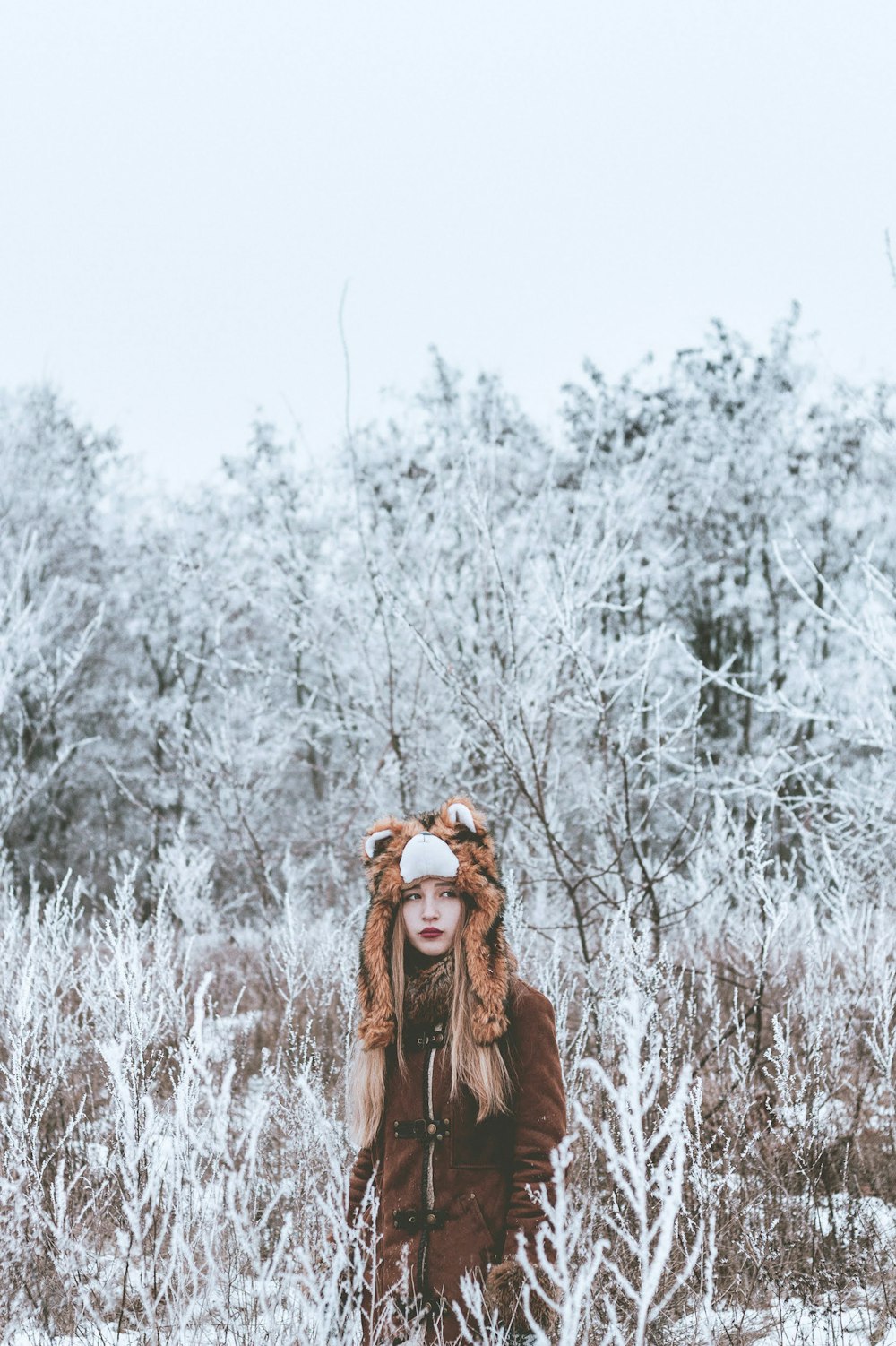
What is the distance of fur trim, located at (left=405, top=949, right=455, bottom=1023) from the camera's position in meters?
2.21

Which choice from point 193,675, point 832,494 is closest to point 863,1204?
point 832,494

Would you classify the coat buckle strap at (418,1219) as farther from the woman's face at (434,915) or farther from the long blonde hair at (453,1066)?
the woman's face at (434,915)

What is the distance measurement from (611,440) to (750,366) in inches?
107

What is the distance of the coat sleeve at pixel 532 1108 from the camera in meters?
1.98

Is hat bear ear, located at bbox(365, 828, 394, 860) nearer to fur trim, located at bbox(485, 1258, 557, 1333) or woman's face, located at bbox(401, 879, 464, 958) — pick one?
woman's face, located at bbox(401, 879, 464, 958)

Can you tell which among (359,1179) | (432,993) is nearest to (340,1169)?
(359,1179)

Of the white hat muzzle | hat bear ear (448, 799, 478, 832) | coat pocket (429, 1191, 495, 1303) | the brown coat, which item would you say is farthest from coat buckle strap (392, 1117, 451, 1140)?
hat bear ear (448, 799, 478, 832)

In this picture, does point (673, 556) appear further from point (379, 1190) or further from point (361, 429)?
point (379, 1190)

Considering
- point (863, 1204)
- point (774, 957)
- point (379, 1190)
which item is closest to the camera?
point (379, 1190)

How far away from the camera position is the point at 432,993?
222 cm

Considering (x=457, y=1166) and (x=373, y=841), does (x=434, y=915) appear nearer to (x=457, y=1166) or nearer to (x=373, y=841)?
(x=373, y=841)

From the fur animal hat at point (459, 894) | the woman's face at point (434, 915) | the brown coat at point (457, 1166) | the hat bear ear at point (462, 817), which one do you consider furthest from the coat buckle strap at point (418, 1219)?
the hat bear ear at point (462, 817)

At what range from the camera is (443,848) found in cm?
228

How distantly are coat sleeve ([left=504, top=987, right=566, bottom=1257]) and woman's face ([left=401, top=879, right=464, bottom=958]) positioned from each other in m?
0.20
